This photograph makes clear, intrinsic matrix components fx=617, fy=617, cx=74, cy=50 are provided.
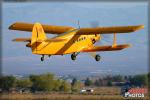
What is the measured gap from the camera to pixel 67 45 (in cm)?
3378

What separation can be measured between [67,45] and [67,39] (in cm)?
33

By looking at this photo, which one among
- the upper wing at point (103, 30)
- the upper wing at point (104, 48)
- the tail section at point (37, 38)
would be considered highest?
the upper wing at point (103, 30)

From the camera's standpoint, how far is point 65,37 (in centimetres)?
3375

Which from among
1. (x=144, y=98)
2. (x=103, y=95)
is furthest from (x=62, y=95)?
(x=144, y=98)

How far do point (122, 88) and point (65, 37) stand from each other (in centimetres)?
461

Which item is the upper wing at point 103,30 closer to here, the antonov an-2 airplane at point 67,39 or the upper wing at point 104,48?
the antonov an-2 airplane at point 67,39

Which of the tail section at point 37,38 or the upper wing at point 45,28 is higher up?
the upper wing at point 45,28

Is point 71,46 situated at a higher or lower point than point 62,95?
higher

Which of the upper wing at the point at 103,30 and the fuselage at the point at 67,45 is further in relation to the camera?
the upper wing at the point at 103,30

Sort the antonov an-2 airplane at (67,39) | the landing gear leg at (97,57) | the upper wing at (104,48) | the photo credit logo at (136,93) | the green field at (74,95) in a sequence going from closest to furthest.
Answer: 1. the green field at (74,95)
2. the antonov an-2 airplane at (67,39)
3. the photo credit logo at (136,93)
4. the upper wing at (104,48)
5. the landing gear leg at (97,57)

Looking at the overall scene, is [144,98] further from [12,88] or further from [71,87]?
[12,88]

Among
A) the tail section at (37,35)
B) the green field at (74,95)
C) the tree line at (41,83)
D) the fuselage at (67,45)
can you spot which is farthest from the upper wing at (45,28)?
the tail section at (37,35)

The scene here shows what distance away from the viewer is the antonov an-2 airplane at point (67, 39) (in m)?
31.3

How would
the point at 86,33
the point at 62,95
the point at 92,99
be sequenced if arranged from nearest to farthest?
the point at 92,99 < the point at 62,95 < the point at 86,33
